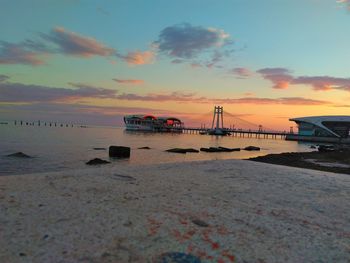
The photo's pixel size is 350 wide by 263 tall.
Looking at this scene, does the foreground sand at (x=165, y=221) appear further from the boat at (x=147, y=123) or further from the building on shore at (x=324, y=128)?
the boat at (x=147, y=123)

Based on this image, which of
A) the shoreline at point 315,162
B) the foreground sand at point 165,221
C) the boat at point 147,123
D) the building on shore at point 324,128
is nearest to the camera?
the foreground sand at point 165,221

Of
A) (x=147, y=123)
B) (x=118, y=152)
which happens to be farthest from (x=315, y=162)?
(x=147, y=123)

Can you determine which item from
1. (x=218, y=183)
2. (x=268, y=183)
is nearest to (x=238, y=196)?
(x=218, y=183)

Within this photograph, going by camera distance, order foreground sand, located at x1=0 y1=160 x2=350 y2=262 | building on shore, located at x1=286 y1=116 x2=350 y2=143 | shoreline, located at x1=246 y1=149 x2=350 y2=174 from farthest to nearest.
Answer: building on shore, located at x1=286 y1=116 x2=350 y2=143 → shoreline, located at x1=246 y1=149 x2=350 y2=174 → foreground sand, located at x1=0 y1=160 x2=350 y2=262

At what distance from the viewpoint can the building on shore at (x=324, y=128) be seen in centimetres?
10762

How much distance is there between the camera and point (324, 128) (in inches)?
4375

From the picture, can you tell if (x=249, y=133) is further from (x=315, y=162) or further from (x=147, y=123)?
(x=315, y=162)

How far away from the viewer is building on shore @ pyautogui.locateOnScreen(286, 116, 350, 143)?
10762cm

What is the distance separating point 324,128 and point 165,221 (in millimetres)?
117143

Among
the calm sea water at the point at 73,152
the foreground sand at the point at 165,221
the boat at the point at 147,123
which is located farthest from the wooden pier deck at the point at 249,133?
the foreground sand at the point at 165,221

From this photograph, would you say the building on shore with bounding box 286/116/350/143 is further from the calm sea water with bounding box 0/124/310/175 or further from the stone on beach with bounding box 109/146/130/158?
the stone on beach with bounding box 109/146/130/158

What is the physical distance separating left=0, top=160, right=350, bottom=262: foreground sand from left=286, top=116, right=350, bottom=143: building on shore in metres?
105

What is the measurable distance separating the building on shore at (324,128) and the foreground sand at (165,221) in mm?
105476

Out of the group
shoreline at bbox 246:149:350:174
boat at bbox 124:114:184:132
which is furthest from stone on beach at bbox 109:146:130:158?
boat at bbox 124:114:184:132
